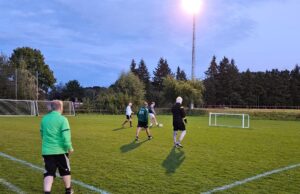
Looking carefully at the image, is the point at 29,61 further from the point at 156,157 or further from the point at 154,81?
the point at 156,157

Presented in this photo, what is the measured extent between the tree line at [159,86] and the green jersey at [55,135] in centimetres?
5303

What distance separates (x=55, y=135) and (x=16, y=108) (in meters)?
40.8

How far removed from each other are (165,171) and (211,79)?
358 ft

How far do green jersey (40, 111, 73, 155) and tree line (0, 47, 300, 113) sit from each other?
53.0m

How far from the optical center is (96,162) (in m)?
10.5

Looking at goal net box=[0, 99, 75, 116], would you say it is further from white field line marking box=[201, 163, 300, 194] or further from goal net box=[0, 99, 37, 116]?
white field line marking box=[201, 163, 300, 194]

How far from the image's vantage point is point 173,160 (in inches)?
437

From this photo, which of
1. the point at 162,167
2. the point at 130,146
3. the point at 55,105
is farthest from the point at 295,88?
the point at 55,105

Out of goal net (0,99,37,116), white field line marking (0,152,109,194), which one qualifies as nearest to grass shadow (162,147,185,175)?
white field line marking (0,152,109,194)

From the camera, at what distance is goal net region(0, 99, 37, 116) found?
43.0 metres

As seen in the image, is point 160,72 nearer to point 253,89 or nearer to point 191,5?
point 253,89

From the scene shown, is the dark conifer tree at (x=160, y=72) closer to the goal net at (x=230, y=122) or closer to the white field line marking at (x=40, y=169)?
the goal net at (x=230, y=122)

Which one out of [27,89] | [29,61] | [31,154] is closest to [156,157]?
[31,154]

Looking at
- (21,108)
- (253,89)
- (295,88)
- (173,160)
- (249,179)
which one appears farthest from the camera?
(253,89)
